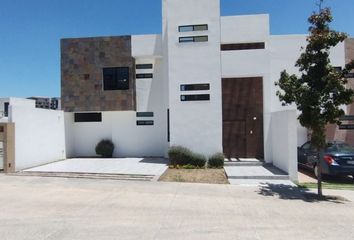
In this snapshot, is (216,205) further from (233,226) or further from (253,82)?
(253,82)

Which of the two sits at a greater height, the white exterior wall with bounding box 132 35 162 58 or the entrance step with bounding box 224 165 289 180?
the white exterior wall with bounding box 132 35 162 58

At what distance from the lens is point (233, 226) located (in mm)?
7277

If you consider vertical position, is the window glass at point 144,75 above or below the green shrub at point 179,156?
above

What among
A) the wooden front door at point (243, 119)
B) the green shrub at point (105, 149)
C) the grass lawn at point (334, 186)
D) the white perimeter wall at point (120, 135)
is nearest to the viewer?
the grass lawn at point (334, 186)

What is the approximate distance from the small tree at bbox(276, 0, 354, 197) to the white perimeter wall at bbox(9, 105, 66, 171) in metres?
11.7

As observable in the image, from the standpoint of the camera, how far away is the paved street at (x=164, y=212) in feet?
22.1

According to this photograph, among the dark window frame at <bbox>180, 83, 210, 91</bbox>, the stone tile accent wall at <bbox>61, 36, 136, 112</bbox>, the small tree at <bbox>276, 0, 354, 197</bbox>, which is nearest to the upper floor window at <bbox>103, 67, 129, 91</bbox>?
the stone tile accent wall at <bbox>61, 36, 136, 112</bbox>

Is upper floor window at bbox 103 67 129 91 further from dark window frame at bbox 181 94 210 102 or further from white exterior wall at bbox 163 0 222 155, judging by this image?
dark window frame at bbox 181 94 210 102

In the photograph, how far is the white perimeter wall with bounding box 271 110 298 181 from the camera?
13316 millimetres

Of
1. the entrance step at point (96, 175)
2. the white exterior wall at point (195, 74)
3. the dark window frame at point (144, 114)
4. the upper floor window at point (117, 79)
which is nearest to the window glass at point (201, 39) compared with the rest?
the white exterior wall at point (195, 74)

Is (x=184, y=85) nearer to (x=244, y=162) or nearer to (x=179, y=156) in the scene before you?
(x=179, y=156)

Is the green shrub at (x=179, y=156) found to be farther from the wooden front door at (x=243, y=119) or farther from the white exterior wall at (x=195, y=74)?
the wooden front door at (x=243, y=119)

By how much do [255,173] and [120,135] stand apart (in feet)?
31.2

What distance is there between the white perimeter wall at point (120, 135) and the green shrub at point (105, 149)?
424 millimetres
